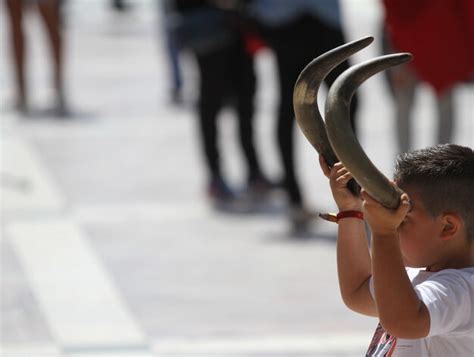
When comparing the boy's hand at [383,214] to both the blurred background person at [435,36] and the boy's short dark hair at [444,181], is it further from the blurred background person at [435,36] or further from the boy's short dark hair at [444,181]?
the blurred background person at [435,36]

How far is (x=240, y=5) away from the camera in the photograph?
7984 mm

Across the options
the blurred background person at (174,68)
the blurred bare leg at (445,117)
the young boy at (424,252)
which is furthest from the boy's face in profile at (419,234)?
the blurred background person at (174,68)

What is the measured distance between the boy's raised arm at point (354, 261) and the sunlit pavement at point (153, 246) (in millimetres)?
2307

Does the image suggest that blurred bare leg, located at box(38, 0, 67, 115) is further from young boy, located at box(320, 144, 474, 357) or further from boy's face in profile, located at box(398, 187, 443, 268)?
boy's face in profile, located at box(398, 187, 443, 268)

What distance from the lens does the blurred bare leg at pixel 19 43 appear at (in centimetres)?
1171

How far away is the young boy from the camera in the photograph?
2645 millimetres

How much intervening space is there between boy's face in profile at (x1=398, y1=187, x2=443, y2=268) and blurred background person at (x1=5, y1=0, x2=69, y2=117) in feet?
29.4

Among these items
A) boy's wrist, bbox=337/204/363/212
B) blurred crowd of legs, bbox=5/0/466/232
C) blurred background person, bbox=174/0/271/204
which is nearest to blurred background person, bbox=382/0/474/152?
blurred crowd of legs, bbox=5/0/466/232

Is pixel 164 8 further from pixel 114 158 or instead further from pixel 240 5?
pixel 240 5

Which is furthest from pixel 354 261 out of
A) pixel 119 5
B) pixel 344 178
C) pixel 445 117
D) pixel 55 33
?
pixel 119 5

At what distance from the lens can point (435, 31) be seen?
6.96m

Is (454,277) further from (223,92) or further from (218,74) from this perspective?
(223,92)

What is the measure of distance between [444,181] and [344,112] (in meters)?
0.32

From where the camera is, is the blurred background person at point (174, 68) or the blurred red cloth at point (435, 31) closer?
the blurred red cloth at point (435, 31)
